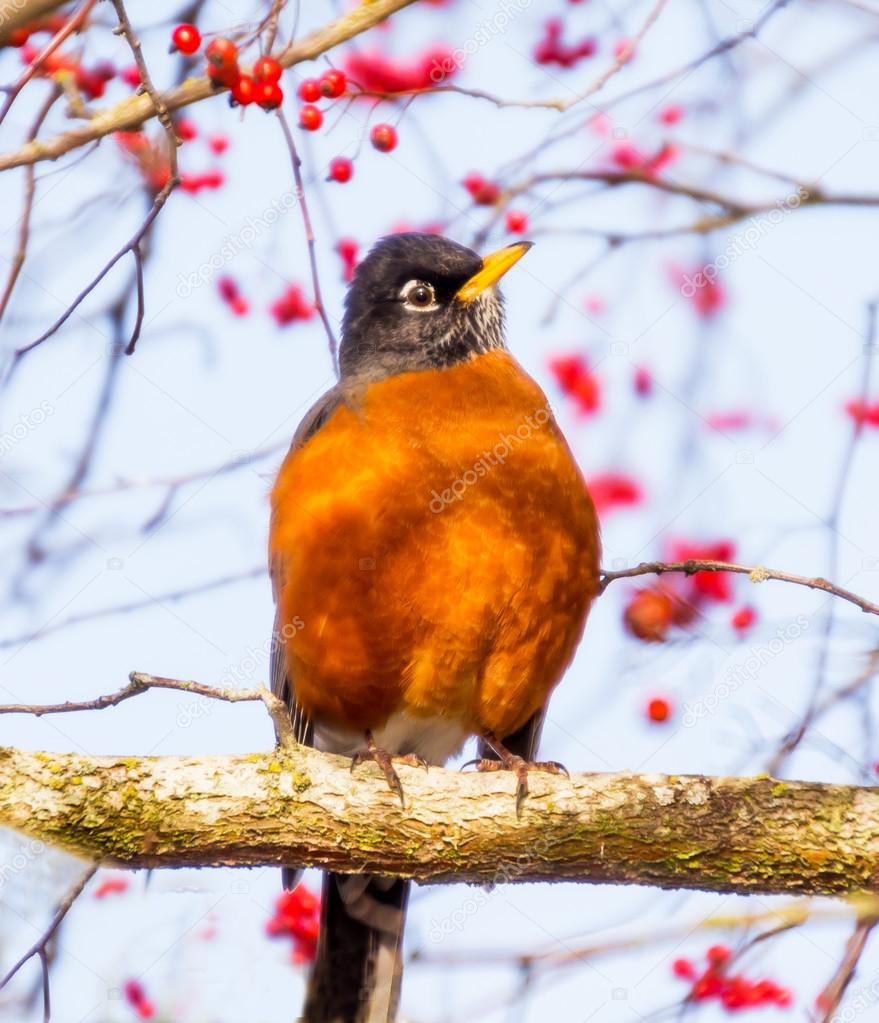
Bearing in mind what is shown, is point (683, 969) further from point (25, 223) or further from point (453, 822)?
point (25, 223)

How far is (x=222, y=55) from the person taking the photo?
4.03m

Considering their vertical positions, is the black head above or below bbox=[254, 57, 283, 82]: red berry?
above

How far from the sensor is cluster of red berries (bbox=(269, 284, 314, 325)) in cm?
601

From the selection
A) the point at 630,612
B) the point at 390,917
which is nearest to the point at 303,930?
the point at 390,917

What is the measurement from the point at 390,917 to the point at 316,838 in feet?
4.65

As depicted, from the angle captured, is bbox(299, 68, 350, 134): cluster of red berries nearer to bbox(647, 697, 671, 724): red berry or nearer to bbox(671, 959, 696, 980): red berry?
bbox(647, 697, 671, 724): red berry

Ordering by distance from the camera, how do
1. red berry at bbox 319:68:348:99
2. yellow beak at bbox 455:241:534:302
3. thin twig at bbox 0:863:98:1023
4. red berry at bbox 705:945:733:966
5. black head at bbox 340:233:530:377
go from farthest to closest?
black head at bbox 340:233:530:377
yellow beak at bbox 455:241:534:302
red berry at bbox 319:68:348:99
red berry at bbox 705:945:733:966
thin twig at bbox 0:863:98:1023

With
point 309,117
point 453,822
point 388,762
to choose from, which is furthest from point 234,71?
point 453,822

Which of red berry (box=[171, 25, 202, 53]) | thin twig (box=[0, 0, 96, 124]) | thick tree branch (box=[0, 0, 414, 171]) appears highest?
red berry (box=[171, 25, 202, 53])

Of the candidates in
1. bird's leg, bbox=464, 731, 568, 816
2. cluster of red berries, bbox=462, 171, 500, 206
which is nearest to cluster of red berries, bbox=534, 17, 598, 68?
cluster of red berries, bbox=462, 171, 500, 206

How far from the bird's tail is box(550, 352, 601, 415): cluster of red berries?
2.32 metres

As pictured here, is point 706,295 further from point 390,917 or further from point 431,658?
point 390,917

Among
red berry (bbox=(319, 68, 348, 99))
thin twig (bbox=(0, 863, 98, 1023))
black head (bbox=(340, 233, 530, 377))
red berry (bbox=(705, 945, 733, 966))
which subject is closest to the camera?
thin twig (bbox=(0, 863, 98, 1023))

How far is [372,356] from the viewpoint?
573 cm
